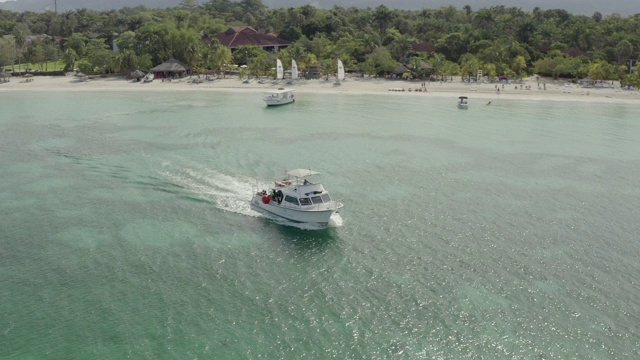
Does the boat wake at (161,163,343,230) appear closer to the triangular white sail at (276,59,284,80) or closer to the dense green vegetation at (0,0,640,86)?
the triangular white sail at (276,59,284,80)

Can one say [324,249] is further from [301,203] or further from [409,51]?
[409,51]

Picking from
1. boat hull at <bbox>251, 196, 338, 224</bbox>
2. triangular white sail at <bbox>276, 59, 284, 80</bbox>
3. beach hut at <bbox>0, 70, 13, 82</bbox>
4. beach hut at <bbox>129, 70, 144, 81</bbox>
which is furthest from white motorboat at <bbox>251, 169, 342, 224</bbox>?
beach hut at <bbox>0, 70, 13, 82</bbox>

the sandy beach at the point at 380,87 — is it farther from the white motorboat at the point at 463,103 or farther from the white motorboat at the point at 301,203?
the white motorboat at the point at 301,203

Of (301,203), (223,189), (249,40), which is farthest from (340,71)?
(301,203)

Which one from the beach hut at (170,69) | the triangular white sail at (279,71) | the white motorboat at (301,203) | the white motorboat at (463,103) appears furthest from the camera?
the beach hut at (170,69)

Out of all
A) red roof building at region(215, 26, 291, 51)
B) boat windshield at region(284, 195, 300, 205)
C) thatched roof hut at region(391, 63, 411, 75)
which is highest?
red roof building at region(215, 26, 291, 51)

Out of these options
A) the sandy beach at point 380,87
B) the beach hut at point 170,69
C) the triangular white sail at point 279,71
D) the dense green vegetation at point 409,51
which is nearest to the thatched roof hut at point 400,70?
the dense green vegetation at point 409,51
